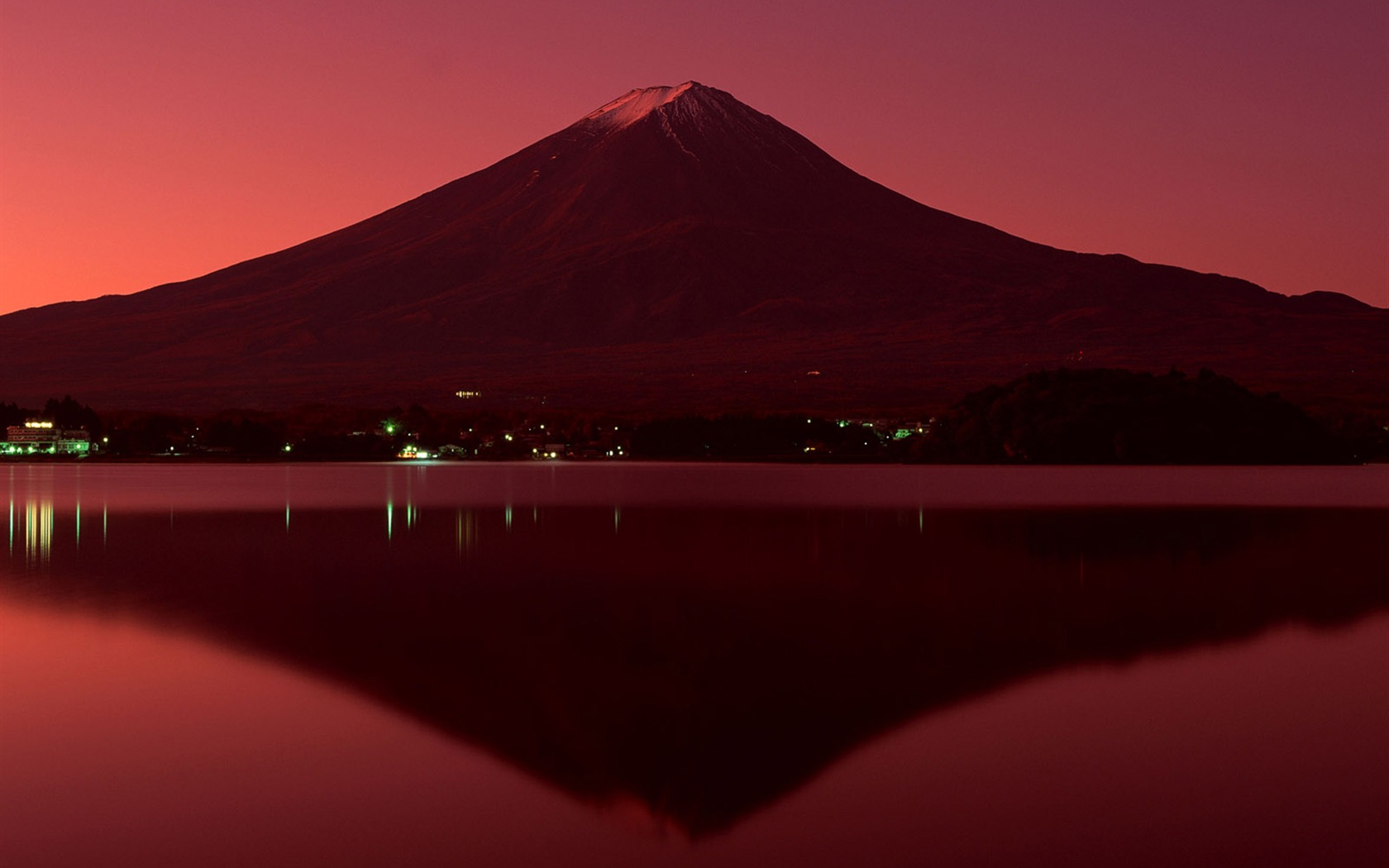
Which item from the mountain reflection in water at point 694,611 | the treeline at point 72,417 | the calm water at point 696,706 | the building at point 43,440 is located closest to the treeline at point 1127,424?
the mountain reflection in water at point 694,611

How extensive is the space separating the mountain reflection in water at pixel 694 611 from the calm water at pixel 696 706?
75 mm

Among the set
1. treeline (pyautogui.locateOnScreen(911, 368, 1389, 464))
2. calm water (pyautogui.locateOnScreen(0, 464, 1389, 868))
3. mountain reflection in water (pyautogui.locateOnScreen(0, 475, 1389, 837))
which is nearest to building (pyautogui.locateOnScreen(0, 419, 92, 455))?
treeline (pyautogui.locateOnScreen(911, 368, 1389, 464))

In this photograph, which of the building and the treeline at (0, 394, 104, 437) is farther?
the treeline at (0, 394, 104, 437)

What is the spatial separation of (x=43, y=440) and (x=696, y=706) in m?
152

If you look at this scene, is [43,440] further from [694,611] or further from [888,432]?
[694,611]

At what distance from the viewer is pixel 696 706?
38.4ft

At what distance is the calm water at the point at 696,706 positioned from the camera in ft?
27.1

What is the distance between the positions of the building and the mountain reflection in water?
121 metres

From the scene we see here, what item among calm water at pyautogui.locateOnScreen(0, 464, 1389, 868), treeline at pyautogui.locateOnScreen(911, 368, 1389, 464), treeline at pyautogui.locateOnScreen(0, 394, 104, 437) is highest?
treeline at pyautogui.locateOnScreen(0, 394, 104, 437)

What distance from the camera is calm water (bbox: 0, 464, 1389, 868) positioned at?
27.1 feet

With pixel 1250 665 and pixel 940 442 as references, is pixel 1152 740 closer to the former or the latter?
pixel 1250 665

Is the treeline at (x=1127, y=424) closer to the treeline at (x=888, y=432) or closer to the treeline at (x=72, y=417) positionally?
the treeline at (x=888, y=432)

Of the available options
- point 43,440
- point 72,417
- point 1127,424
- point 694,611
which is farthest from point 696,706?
point 43,440

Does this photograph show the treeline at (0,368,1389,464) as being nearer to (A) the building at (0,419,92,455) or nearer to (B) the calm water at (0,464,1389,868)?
(A) the building at (0,419,92,455)
